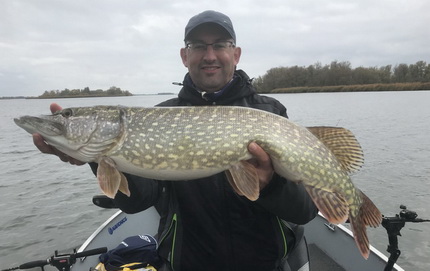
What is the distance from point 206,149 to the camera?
1.88 m

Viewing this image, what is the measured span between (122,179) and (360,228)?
1.46 m

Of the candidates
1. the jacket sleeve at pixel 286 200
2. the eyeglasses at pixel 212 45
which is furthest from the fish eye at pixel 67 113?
the jacket sleeve at pixel 286 200

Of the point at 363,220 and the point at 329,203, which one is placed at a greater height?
the point at 329,203

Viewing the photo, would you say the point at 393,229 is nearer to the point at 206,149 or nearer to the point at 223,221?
the point at 223,221

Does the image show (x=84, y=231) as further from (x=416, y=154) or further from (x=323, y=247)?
(x=416, y=154)

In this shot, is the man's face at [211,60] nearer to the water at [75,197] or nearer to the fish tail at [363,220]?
the fish tail at [363,220]

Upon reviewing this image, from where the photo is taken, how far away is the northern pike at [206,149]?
6.10ft

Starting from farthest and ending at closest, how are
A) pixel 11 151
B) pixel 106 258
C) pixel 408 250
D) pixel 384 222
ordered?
pixel 11 151 < pixel 408 250 < pixel 106 258 < pixel 384 222

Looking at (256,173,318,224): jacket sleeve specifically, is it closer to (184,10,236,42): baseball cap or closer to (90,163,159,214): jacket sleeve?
(90,163,159,214): jacket sleeve

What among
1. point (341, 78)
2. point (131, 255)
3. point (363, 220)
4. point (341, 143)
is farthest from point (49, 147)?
point (341, 78)

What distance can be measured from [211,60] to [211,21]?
0.28 metres

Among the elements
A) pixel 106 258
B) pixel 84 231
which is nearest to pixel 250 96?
pixel 106 258

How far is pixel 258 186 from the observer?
6.00 ft

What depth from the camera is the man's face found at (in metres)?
2.38
